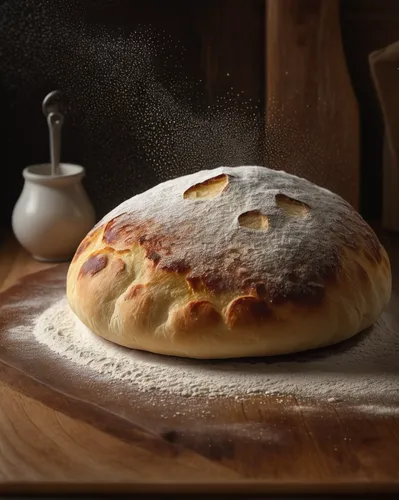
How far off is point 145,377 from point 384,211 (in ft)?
2.44

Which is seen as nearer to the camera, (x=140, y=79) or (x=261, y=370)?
(x=261, y=370)

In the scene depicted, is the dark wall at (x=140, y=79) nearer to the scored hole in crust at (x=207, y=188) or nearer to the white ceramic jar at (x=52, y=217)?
the white ceramic jar at (x=52, y=217)

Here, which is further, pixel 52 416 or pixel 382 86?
pixel 382 86

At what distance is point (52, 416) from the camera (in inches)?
30.7

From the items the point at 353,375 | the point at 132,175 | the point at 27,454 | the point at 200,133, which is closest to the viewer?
the point at 27,454

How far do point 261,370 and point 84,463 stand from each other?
231mm

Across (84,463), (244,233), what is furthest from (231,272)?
(84,463)

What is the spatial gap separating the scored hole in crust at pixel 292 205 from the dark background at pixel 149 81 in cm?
37

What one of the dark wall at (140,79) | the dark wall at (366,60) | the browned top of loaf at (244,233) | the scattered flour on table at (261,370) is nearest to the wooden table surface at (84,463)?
the scattered flour on table at (261,370)

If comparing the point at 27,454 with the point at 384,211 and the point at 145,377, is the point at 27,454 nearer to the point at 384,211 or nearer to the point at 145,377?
the point at 145,377

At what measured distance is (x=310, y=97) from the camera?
4.52 feet

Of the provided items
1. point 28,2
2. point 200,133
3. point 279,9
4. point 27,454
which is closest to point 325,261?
point 27,454

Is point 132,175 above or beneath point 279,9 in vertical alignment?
beneath

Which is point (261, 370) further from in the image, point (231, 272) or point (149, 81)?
point (149, 81)
